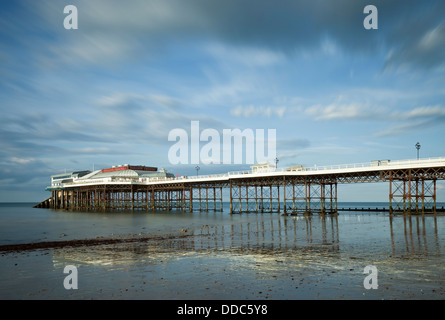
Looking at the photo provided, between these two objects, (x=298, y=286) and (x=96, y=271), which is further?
(x=96, y=271)

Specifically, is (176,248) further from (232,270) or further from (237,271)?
(237,271)

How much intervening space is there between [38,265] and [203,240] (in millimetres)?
13560

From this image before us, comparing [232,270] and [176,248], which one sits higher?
[232,270]

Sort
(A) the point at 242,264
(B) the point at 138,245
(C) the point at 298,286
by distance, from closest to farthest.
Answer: (C) the point at 298,286 → (A) the point at 242,264 → (B) the point at 138,245

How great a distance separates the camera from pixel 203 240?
29766 millimetres

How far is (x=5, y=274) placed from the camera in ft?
56.1

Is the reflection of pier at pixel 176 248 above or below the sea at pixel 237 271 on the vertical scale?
below

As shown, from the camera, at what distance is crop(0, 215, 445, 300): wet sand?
13055mm

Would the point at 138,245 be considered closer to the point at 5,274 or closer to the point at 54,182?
the point at 5,274

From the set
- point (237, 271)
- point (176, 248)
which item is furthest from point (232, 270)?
point (176, 248)

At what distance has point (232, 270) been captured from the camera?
17.0m

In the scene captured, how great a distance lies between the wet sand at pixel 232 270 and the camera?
13.1m
